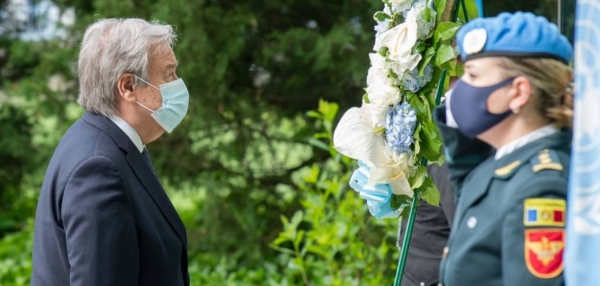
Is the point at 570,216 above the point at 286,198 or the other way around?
above

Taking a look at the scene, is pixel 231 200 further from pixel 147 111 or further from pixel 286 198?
pixel 147 111

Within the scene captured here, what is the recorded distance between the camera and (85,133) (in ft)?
8.97

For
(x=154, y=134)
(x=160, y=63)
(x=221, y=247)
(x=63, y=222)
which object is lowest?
(x=221, y=247)

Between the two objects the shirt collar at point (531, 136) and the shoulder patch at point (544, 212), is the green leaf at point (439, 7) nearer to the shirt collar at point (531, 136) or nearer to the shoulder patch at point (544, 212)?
the shirt collar at point (531, 136)

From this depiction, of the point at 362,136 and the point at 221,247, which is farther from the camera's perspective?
the point at 221,247

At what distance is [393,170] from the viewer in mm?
2584

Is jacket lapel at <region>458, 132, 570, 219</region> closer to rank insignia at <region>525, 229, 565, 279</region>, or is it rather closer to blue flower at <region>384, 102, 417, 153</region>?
Answer: rank insignia at <region>525, 229, 565, 279</region>

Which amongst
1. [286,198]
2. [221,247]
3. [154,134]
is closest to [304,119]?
[286,198]

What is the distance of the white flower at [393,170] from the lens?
8.46 feet

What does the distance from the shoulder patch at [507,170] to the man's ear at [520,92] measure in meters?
0.12

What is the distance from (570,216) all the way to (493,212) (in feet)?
0.60

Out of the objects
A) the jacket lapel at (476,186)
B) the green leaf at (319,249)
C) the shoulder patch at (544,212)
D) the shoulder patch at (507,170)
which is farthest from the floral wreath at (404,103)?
the green leaf at (319,249)

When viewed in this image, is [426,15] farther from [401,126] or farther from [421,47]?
[401,126]

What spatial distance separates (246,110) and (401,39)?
3838 mm
